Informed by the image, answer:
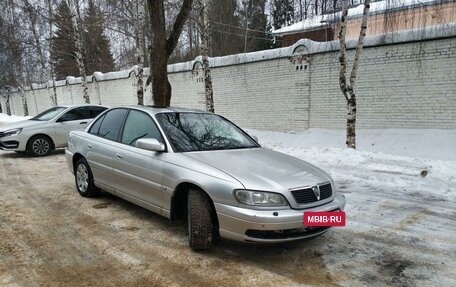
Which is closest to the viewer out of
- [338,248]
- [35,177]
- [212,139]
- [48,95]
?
[338,248]

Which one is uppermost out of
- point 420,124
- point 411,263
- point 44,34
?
point 44,34

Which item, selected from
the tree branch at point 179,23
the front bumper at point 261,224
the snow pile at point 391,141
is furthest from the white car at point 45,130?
the front bumper at point 261,224

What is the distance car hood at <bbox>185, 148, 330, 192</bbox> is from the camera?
3.54 metres

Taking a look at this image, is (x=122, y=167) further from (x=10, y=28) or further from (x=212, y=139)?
(x=10, y=28)

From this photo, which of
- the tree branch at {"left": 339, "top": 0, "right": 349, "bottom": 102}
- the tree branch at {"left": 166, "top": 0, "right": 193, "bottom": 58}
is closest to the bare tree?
the tree branch at {"left": 166, "top": 0, "right": 193, "bottom": 58}

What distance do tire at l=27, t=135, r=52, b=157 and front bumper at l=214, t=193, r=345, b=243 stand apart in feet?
26.7

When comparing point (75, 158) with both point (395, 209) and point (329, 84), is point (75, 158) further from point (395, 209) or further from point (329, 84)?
point (329, 84)

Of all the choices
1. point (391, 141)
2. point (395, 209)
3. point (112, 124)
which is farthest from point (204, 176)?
point (391, 141)

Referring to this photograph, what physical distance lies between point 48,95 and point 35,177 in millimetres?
23420

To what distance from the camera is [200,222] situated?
3709 millimetres

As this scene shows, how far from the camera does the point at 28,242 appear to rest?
4.15m

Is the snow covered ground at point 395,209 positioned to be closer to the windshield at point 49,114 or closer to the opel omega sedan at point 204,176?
the opel omega sedan at point 204,176

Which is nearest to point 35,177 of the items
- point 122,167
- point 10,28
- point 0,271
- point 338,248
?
point 122,167

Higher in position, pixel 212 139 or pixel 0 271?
pixel 212 139
